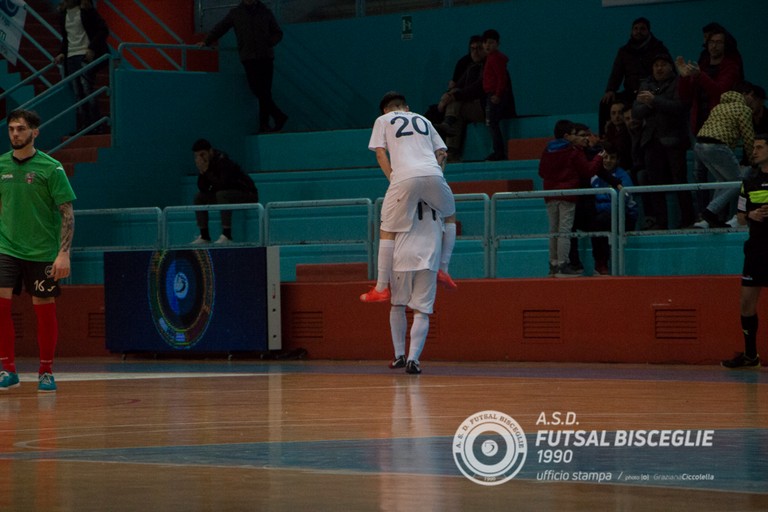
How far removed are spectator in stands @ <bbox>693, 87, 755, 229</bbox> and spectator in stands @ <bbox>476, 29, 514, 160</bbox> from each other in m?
3.91

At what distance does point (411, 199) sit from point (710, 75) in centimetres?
603

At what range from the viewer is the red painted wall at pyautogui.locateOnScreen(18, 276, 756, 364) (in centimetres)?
1608

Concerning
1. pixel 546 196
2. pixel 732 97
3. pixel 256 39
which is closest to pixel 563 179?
pixel 546 196

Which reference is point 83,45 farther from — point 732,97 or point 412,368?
point 412,368

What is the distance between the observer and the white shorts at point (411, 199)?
14.0 m

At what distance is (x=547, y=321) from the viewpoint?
17.1 metres

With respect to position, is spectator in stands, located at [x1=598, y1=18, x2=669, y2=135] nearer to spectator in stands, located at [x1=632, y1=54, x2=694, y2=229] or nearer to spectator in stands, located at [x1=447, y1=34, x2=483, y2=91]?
spectator in stands, located at [x1=632, y1=54, x2=694, y2=229]

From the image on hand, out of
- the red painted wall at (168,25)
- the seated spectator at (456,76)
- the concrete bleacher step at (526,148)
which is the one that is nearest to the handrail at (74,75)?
the red painted wall at (168,25)

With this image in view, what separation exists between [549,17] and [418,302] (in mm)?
10159

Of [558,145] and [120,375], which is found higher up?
[558,145]

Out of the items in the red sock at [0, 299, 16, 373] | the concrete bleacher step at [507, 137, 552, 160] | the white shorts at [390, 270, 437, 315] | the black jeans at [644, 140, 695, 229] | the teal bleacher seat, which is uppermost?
the concrete bleacher step at [507, 137, 552, 160]

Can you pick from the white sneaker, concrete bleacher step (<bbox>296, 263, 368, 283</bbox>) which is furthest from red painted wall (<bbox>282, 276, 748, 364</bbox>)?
the white sneaker

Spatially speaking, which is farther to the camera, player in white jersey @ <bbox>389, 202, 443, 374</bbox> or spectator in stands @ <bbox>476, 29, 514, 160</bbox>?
spectator in stands @ <bbox>476, 29, 514, 160</bbox>

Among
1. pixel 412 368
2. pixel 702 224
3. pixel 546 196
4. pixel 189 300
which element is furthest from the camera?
pixel 189 300
